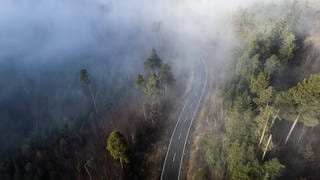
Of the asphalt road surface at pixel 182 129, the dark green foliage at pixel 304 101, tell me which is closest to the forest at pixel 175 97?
the dark green foliage at pixel 304 101

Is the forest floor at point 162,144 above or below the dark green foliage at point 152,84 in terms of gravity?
below

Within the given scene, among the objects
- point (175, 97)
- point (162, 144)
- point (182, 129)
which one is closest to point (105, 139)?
point (175, 97)

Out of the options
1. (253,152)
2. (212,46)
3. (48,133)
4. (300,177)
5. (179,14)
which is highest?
(179,14)

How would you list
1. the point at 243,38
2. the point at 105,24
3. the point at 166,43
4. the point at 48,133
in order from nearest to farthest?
the point at 243,38 < the point at 48,133 < the point at 166,43 < the point at 105,24

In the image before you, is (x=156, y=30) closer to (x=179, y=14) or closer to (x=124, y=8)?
(x=179, y=14)

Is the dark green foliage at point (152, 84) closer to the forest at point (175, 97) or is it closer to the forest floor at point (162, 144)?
the forest at point (175, 97)

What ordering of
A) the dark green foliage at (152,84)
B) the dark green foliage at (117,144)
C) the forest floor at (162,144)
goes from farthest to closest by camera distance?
the dark green foliage at (152,84)
the forest floor at (162,144)
the dark green foliage at (117,144)

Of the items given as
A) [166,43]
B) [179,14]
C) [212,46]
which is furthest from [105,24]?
[212,46]
